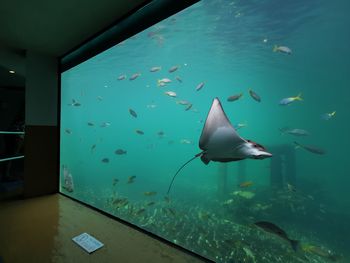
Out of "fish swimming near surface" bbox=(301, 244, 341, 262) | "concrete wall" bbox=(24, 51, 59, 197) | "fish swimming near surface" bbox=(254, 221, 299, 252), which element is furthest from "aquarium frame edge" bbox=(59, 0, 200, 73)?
"fish swimming near surface" bbox=(301, 244, 341, 262)

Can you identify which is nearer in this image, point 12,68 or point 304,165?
point 12,68

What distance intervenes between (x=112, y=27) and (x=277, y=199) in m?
6.39

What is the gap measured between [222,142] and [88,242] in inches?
79.2

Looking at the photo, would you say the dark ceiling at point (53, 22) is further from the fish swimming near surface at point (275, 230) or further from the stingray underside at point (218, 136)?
the fish swimming near surface at point (275, 230)

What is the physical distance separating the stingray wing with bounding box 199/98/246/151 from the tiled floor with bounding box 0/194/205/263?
130cm

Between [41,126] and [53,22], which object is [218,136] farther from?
[41,126]

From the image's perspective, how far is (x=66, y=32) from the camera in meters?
3.68

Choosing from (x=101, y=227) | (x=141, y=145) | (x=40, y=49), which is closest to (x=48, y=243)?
(x=101, y=227)

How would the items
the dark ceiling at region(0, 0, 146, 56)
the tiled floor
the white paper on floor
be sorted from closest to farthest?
the tiled floor
the white paper on floor
the dark ceiling at region(0, 0, 146, 56)

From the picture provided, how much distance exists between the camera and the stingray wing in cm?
177

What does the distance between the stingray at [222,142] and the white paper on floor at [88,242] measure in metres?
1.64

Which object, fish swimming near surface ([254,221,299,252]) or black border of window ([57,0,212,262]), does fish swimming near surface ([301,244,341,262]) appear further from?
black border of window ([57,0,212,262])

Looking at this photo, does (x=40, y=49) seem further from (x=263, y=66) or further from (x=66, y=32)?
(x=263, y=66)

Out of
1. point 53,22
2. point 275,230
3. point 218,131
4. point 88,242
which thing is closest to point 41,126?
point 53,22
